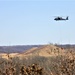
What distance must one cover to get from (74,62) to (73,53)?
2.87ft

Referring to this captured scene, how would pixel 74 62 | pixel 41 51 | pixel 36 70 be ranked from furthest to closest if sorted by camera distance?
1. pixel 41 51
2. pixel 74 62
3. pixel 36 70

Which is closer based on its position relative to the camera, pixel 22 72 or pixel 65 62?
pixel 22 72

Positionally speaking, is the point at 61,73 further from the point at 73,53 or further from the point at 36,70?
the point at 73,53

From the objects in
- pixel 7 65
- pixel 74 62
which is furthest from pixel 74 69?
pixel 7 65

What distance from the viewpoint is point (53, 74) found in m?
7.38

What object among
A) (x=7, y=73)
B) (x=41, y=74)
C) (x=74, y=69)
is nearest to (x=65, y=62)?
(x=74, y=69)

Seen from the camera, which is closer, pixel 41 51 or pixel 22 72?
pixel 22 72

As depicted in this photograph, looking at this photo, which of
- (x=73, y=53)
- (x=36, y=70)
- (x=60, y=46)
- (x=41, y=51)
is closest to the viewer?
(x=36, y=70)

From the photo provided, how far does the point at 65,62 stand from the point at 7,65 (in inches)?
46.7

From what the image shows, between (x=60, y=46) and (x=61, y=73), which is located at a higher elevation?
(x=60, y=46)

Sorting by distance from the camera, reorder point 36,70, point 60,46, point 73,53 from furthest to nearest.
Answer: point 60,46 < point 73,53 < point 36,70

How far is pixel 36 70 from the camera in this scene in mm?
6660

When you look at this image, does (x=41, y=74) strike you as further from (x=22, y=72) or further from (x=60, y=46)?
(x=60, y=46)

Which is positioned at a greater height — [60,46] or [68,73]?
[60,46]
